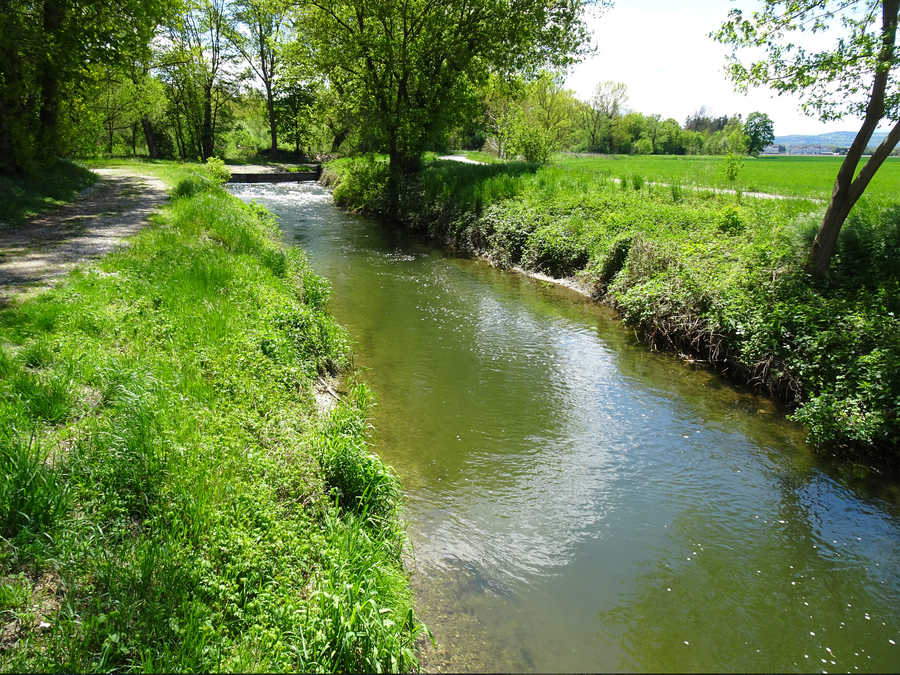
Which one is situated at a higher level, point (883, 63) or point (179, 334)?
point (883, 63)

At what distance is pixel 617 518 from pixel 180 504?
160 inches

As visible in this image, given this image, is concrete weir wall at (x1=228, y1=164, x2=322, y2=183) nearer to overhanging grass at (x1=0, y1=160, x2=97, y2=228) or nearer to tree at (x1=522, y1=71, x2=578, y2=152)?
overhanging grass at (x1=0, y1=160, x2=97, y2=228)

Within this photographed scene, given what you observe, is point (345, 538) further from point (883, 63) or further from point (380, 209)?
point (380, 209)

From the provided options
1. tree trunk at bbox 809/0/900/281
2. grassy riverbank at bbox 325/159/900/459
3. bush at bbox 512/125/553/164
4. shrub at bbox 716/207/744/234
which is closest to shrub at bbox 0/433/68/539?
grassy riverbank at bbox 325/159/900/459

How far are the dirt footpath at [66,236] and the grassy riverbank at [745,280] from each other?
10.1m

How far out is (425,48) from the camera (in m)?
21.9

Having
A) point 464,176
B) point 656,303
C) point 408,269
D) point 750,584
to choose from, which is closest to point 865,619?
point 750,584

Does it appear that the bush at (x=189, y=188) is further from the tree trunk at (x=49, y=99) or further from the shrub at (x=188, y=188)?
the tree trunk at (x=49, y=99)

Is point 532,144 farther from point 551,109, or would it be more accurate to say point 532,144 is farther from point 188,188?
point 551,109

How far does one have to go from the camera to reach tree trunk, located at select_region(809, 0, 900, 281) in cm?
768

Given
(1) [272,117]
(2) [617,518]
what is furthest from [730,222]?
(1) [272,117]

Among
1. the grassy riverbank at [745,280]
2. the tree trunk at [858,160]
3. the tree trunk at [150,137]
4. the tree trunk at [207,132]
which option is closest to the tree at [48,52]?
the grassy riverbank at [745,280]

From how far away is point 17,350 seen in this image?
16.1 feet

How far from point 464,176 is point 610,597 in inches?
768
